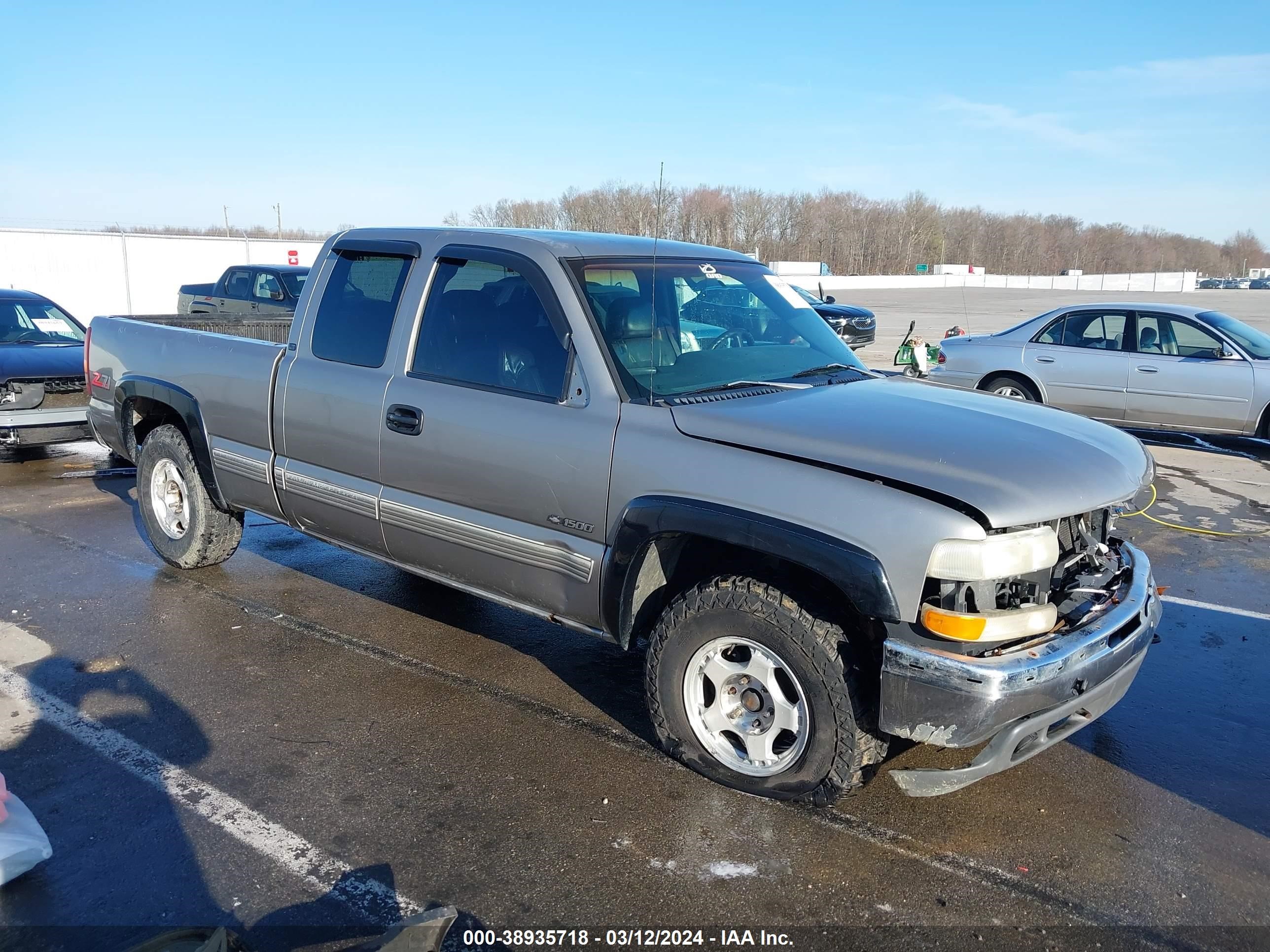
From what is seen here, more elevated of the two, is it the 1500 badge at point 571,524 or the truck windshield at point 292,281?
the truck windshield at point 292,281

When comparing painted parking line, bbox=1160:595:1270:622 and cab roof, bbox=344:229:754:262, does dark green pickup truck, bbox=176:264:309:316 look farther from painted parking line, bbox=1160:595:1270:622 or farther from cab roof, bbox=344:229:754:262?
painted parking line, bbox=1160:595:1270:622

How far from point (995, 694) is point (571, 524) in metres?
1.64

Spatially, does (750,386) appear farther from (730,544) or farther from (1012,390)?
(1012,390)

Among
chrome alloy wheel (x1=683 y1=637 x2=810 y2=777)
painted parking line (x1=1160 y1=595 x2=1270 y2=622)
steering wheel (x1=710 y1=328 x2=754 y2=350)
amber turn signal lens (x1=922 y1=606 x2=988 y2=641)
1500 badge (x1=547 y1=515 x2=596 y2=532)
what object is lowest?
painted parking line (x1=1160 y1=595 x2=1270 y2=622)

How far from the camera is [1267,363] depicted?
9.95 m

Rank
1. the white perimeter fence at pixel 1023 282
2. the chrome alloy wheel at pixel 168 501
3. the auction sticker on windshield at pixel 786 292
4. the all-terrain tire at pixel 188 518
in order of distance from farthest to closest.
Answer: the white perimeter fence at pixel 1023 282 → the chrome alloy wheel at pixel 168 501 → the all-terrain tire at pixel 188 518 → the auction sticker on windshield at pixel 786 292

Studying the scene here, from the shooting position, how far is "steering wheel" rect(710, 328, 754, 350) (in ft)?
13.8

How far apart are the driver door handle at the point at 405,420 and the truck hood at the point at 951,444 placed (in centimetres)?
127

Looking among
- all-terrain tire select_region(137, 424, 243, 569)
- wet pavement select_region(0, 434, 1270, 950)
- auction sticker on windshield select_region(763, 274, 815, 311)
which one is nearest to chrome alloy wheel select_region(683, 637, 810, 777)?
wet pavement select_region(0, 434, 1270, 950)

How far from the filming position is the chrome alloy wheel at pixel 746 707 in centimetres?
335

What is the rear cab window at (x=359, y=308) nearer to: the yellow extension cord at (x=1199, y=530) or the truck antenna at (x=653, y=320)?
the truck antenna at (x=653, y=320)

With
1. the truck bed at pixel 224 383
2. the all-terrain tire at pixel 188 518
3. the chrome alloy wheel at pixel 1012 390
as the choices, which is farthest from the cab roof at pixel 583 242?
the chrome alloy wheel at pixel 1012 390

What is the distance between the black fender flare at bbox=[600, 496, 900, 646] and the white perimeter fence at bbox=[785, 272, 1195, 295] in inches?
1846

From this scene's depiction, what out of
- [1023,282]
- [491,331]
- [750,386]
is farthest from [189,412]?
[1023,282]
